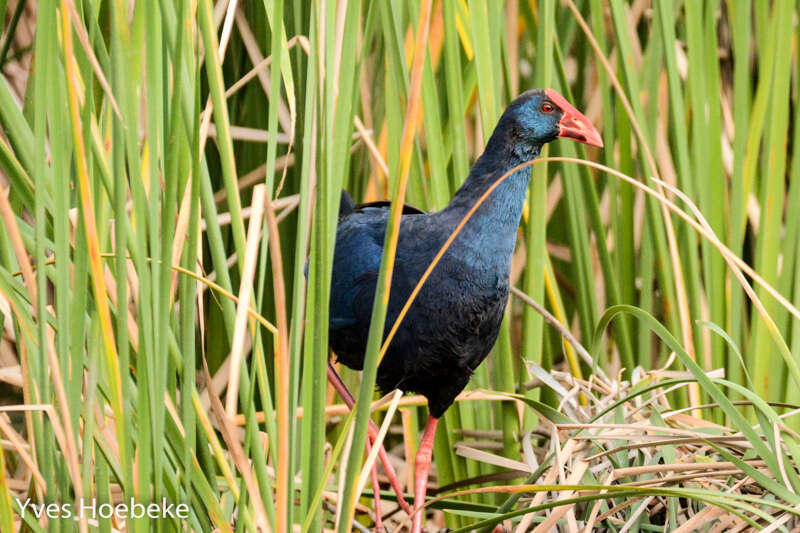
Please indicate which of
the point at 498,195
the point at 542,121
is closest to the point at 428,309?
the point at 498,195

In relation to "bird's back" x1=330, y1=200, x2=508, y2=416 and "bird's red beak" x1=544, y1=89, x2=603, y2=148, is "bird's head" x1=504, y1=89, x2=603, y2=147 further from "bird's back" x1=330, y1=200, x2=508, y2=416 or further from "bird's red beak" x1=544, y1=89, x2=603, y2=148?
"bird's back" x1=330, y1=200, x2=508, y2=416

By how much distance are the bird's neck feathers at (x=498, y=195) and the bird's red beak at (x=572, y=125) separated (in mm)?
54

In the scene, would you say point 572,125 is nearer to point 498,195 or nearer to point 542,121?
point 542,121

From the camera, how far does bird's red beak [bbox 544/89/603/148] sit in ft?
4.75

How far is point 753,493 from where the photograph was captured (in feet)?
4.00

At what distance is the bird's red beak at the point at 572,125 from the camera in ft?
4.75

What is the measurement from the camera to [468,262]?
1.43 meters

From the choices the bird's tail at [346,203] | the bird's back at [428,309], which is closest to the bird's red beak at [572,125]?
the bird's back at [428,309]

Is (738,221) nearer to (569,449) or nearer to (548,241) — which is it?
(569,449)

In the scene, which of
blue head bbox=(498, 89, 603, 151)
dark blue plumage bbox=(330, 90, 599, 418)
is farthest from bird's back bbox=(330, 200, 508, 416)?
blue head bbox=(498, 89, 603, 151)

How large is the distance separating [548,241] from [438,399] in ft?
3.40

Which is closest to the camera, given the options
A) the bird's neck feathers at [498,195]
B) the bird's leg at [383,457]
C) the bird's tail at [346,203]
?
the bird's neck feathers at [498,195]

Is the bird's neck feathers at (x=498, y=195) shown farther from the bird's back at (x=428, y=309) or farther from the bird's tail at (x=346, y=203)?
the bird's tail at (x=346, y=203)

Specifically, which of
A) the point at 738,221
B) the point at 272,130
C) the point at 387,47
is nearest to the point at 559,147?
the point at 738,221
